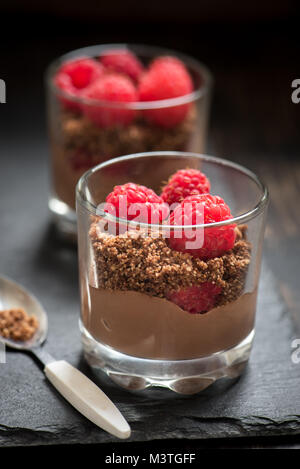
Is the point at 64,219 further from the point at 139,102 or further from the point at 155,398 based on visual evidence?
the point at 155,398

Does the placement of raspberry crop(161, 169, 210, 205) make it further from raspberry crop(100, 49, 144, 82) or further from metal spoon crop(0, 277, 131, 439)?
raspberry crop(100, 49, 144, 82)

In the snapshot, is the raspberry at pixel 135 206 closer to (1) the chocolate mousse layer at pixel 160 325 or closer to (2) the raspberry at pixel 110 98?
(1) the chocolate mousse layer at pixel 160 325

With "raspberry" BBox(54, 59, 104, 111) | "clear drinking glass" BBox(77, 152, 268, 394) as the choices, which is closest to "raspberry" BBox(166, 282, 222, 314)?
"clear drinking glass" BBox(77, 152, 268, 394)

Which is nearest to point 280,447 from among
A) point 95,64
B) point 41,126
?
point 95,64

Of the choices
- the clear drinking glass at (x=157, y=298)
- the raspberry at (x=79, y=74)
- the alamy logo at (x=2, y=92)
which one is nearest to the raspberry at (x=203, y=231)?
the clear drinking glass at (x=157, y=298)

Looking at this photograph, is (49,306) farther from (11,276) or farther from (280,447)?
(280,447)

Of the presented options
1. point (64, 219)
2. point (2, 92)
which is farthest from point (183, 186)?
point (2, 92)
